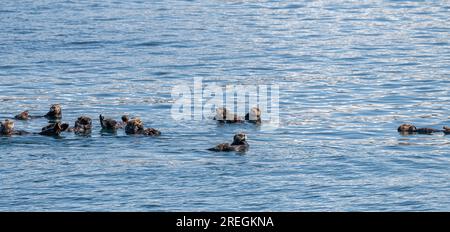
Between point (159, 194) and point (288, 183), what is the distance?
2982 mm

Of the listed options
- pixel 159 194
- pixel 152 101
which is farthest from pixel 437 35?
pixel 159 194

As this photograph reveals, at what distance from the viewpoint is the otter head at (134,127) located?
28.4 meters

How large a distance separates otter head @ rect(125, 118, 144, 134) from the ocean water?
314 mm

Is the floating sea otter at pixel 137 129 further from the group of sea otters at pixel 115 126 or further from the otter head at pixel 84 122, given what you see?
the otter head at pixel 84 122

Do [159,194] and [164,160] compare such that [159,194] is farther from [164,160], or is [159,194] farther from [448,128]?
[448,128]

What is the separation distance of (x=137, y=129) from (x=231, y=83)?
9926 millimetres

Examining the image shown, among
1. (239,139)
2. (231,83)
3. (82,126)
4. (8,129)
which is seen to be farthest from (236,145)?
(231,83)

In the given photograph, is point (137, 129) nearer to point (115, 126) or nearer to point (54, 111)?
point (115, 126)

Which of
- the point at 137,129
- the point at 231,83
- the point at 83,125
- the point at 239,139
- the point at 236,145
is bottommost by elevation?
the point at 236,145

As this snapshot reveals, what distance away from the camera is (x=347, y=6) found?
5869cm

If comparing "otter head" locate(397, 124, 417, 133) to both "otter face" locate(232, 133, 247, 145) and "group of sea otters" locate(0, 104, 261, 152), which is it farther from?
"otter face" locate(232, 133, 247, 145)

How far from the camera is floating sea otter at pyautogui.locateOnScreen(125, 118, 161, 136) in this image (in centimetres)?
2842

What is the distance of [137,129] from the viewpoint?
28.5 m

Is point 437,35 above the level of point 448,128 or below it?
above
